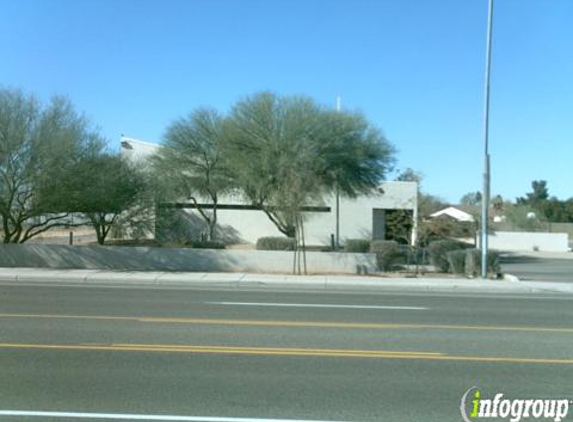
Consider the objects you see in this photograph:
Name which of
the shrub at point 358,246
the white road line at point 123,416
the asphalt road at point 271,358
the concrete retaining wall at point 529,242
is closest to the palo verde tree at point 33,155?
the asphalt road at point 271,358

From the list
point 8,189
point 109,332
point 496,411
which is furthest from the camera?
point 8,189

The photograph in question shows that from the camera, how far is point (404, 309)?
14258 mm

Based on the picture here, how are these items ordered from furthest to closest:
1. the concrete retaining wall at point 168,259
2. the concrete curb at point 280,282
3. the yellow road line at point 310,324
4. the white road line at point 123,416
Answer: the concrete retaining wall at point 168,259
the concrete curb at point 280,282
the yellow road line at point 310,324
the white road line at point 123,416

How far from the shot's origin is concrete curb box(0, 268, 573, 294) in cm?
1964

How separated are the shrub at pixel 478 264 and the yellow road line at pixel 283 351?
15902 mm

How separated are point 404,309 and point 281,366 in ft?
22.5

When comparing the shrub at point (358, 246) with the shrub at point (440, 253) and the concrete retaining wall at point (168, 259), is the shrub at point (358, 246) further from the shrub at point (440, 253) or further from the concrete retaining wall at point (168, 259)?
the concrete retaining wall at point (168, 259)

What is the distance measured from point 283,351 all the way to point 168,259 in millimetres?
16355

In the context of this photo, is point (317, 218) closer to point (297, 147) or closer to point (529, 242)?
point (297, 147)

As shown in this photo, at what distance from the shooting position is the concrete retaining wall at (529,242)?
175ft

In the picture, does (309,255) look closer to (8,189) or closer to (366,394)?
(8,189)

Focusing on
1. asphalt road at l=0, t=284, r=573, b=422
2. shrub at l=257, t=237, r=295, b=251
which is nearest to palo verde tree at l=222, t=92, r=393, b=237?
shrub at l=257, t=237, r=295, b=251

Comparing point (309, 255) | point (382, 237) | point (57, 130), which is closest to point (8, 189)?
point (57, 130)

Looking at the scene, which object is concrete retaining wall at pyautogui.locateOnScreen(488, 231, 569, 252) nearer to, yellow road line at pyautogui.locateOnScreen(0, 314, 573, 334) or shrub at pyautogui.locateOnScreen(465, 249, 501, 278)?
shrub at pyautogui.locateOnScreen(465, 249, 501, 278)
